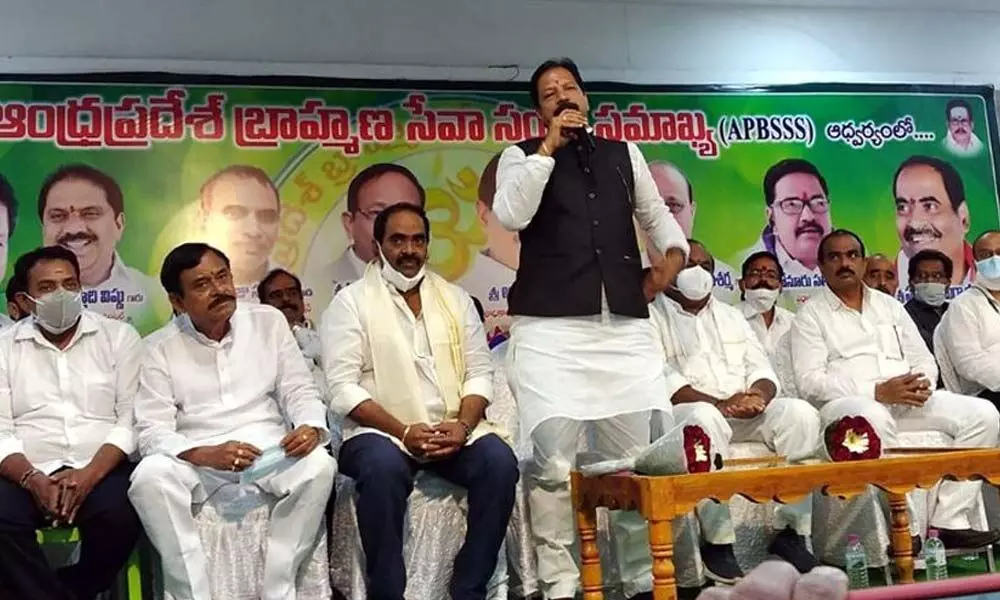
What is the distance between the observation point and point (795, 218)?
588 centimetres

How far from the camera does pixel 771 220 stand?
230 inches

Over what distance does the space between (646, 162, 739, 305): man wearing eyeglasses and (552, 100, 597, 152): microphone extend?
6.89 ft

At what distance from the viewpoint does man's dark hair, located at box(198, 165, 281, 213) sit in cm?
510

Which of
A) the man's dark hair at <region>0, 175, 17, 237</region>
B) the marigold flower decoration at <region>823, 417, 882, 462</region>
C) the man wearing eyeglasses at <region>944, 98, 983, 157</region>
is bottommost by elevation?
the marigold flower decoration at <region>823, 417, 882, 462</region>

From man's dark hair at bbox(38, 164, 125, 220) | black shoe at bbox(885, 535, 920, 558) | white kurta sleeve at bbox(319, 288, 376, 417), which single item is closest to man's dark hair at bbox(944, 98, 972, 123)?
black shoe at bbox(885, 535, 920, 558)

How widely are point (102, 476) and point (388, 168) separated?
231cm

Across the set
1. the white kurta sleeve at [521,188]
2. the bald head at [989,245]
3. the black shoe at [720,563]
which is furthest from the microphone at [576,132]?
the bald head at [989,245]

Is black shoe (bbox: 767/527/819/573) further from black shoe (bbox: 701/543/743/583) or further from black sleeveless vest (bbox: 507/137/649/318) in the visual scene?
black sleeveless vest (bbox: 507/137/649/318)

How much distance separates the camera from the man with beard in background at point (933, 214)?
237 inches

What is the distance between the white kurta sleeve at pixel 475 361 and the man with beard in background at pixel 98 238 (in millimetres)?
1751

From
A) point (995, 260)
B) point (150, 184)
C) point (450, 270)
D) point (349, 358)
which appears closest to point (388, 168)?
point (450, 270)

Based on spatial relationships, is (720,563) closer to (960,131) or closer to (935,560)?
(935,560)

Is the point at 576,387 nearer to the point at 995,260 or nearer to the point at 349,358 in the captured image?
the point at 349,358

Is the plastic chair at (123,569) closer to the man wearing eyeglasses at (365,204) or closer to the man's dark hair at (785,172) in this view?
the man wearing eyeglasses at (365,204)
